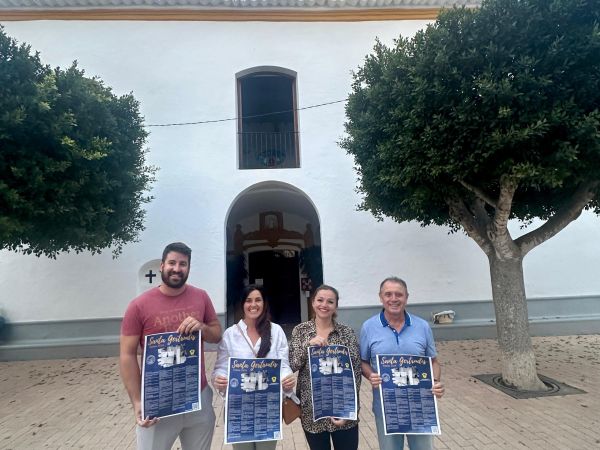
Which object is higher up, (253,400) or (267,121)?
(267,121)

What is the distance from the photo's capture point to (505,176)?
4.66 meters

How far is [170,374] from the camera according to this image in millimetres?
2338

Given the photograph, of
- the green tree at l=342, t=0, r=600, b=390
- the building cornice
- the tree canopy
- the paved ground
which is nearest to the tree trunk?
the green tree at l=342, t=0, r=600, b=390

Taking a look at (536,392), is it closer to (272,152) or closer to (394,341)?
(394,341)

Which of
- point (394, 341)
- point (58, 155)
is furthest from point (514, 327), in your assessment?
point (58, 155)

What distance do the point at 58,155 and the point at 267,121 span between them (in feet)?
23.2

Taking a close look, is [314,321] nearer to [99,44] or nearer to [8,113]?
[8,113]

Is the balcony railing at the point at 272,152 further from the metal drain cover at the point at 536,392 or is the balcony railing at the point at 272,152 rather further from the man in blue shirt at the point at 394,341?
the man in blue shirt at the point at 394,341

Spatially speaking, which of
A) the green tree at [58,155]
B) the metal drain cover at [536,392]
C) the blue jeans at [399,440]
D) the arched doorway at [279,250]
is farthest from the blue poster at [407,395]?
the arched doorway at [279,250]

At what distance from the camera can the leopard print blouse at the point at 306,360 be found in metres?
2.45

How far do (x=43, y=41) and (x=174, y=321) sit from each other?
9569 millimetres

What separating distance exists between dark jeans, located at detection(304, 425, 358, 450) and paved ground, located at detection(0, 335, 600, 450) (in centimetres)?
168

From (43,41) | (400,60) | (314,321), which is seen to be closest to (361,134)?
(400,60)

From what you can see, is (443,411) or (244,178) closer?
(443,411)
